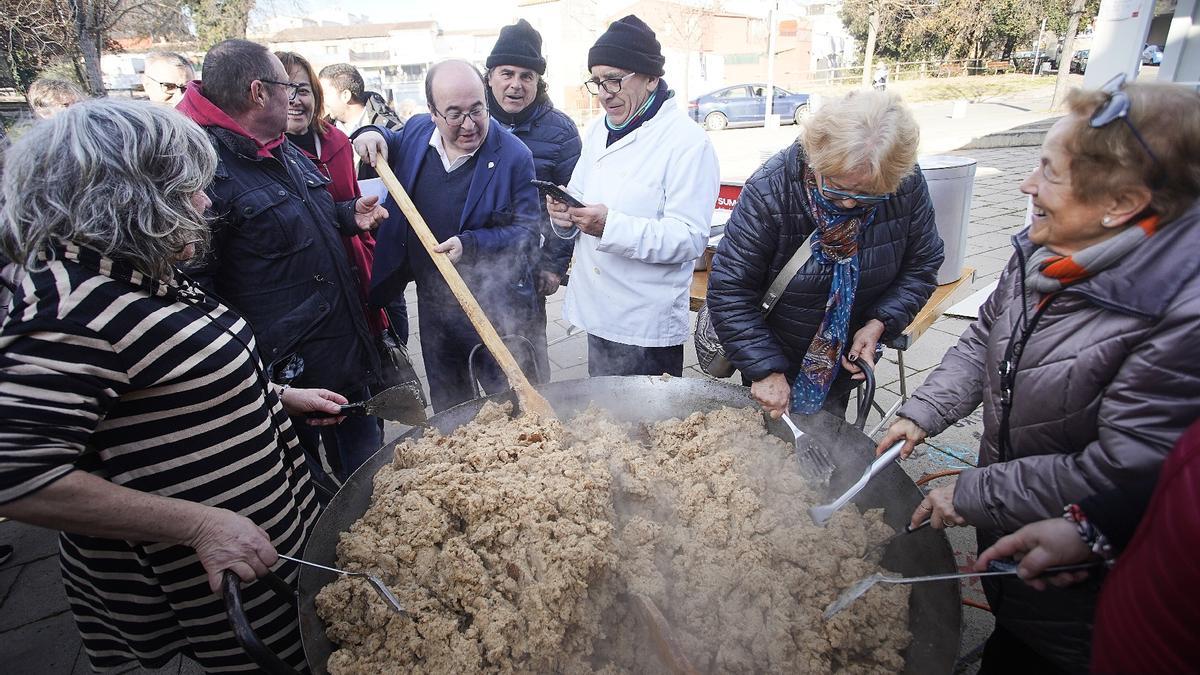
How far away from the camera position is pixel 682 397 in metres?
2.38

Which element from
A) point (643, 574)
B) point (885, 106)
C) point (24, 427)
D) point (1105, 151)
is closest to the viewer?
point (24, 427)

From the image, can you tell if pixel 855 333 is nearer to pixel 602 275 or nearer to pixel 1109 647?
pixel 602 275

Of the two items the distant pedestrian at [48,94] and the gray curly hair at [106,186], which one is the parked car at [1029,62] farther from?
the gray curly hair at [106,186]

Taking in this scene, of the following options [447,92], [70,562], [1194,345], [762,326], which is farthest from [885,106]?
[70,562]

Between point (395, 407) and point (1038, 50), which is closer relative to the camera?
point (395, 407)

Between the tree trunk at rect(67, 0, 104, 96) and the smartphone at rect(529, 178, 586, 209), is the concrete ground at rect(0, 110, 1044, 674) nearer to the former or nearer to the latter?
the smartphone at rect(529, 178, 586, 209)

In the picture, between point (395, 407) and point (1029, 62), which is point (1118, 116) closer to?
point (395, 407)

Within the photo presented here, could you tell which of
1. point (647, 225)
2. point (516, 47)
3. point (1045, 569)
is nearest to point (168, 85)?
point (516, 47)

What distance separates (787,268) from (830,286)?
0.20 meters

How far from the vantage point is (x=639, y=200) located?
273cm

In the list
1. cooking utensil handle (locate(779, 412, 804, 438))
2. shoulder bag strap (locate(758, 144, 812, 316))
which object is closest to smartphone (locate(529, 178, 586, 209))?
shoulder bag strap (locate(758, 144, 812, 316))

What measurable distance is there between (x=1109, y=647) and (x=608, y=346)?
2.29 meters

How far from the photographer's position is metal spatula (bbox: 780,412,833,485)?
1.91 m

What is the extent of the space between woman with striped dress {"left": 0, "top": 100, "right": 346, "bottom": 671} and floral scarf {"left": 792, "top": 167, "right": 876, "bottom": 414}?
1951mm
